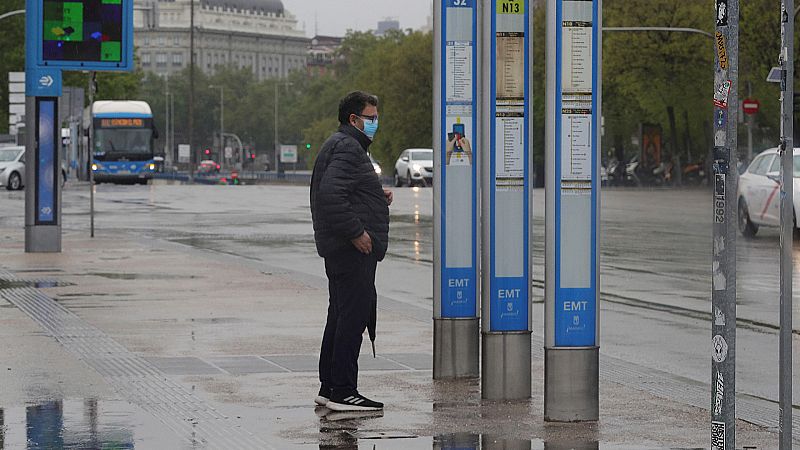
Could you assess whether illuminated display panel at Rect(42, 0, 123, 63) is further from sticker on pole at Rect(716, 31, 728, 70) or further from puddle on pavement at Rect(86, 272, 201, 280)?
sticker on pole at Rect(716, 31, 728, 70)

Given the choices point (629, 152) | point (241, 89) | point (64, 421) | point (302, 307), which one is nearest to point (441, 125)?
point (64, 421)

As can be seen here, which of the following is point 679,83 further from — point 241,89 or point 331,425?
point 241,89

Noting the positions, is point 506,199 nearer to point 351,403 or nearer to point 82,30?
point 351,403

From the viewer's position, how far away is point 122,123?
71.2 m

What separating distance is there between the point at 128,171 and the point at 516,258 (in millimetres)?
63092

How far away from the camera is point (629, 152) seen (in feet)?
358

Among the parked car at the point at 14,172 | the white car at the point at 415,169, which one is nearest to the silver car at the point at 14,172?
the parked car at the point at 14,172

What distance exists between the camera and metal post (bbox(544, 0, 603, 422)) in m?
8.57

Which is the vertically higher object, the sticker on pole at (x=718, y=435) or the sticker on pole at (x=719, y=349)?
the sticker on pole at (x=719, y=349)

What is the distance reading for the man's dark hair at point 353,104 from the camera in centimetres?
933

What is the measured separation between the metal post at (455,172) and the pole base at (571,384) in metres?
1.57

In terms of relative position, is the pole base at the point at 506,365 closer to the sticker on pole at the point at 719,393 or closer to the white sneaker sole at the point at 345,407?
the white sneaker sole at the point at 345,407

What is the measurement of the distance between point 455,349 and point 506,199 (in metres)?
1.29

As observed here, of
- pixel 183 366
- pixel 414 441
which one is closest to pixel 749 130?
pixel 183 366
